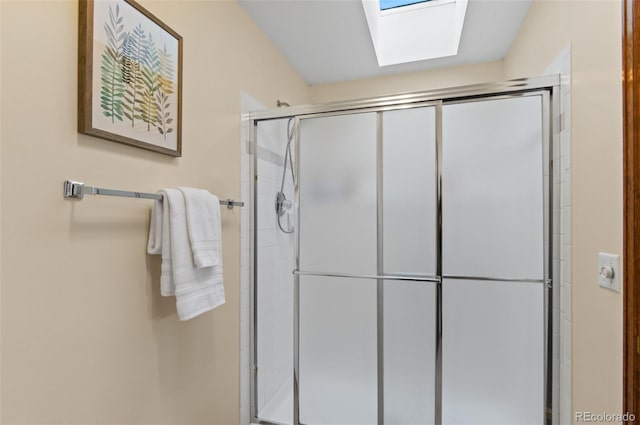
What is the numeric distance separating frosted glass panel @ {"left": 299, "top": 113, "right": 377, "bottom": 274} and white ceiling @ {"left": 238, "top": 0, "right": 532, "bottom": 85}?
68 cm

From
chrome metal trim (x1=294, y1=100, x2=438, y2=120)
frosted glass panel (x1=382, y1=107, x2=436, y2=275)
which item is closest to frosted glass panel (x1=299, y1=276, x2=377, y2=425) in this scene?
frosted glass panel (x1=382, y1=107, x2=436, y2=275)

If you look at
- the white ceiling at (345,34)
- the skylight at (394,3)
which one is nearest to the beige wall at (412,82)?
the white ceiling at (345,34)

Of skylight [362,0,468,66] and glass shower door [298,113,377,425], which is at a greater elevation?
skylight [362,0,468,66]

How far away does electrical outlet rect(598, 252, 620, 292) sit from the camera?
103cm

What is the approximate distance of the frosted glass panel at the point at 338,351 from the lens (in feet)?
5.80

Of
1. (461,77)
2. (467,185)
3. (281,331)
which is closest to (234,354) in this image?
(281,331)

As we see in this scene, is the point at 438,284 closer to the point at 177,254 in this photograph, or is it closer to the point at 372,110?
the point at 372,110

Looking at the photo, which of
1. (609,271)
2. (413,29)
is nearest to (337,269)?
(609,271)

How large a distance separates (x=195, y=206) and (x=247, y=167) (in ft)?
2.26

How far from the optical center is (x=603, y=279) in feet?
3.63

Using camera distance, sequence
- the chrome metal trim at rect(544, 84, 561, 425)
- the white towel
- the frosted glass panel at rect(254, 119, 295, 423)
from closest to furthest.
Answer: the white towel, the chrome metal trim at rect(544, 84, 561, 425), the frosted glass panel at rect(254, 119, 295, 423)

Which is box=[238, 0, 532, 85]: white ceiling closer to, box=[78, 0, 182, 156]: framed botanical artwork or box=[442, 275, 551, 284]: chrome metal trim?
box=[78, 0, 182, 156]: framed botanical artwork

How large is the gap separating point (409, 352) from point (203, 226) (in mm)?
1197

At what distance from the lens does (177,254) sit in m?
1.20
